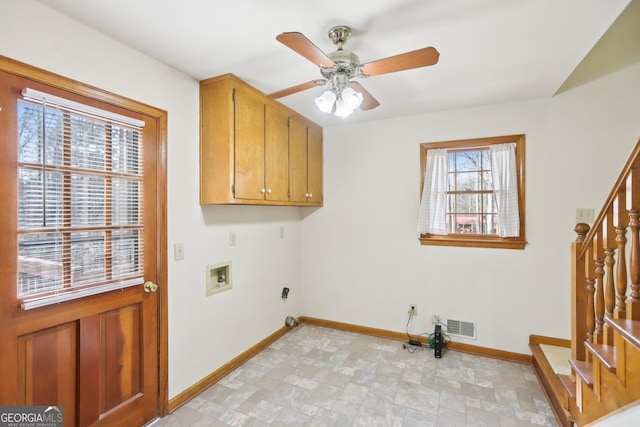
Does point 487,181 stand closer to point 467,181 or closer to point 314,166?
point 467,181

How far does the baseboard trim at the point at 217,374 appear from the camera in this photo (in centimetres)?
212

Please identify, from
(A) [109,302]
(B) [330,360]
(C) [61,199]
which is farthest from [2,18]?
(B) [330,360]

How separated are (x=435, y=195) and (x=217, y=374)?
260 centimetres

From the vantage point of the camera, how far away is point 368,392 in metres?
2.30

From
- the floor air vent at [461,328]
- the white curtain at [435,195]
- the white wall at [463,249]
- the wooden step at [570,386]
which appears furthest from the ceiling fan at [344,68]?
the floor air vent at [461,328]

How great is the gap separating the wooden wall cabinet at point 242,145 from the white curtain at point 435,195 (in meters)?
1.38

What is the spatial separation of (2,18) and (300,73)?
1.54 metres

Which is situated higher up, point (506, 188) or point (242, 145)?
point (242, 145)

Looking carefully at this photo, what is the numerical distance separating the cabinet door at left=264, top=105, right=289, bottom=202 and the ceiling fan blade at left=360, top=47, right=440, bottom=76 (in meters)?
1.23

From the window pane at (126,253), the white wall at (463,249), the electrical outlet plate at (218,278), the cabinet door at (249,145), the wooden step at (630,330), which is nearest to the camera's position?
the wooden step at (630,330)

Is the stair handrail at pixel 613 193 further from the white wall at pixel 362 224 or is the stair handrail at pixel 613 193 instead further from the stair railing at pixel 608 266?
the white wall at pixel 362 224

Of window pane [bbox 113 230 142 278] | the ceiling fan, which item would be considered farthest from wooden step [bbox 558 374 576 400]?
window pane [bbox 113 230 142 278]

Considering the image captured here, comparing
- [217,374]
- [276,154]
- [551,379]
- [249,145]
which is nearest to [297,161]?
[276,154]

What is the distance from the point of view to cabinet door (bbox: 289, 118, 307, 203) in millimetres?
2975
